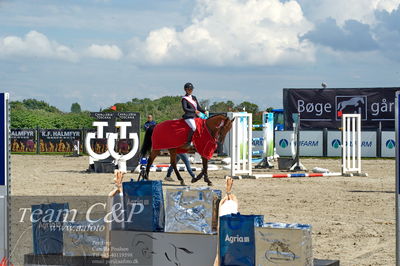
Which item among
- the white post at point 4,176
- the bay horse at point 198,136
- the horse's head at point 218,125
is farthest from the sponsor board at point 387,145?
the white post at point 4,176

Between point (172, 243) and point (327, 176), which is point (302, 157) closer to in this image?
point (327, 176)

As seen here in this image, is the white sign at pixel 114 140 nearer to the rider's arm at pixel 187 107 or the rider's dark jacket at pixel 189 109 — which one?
the rider's dark jacket at pixel 189 109

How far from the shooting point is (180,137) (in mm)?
15438

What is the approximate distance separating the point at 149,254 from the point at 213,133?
9585 millimetres

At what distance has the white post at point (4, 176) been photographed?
19.4 feet

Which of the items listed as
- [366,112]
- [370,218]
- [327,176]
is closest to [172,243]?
[370,218]

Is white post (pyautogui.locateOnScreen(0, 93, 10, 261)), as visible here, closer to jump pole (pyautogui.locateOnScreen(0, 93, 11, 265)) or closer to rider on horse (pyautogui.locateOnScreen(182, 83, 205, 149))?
jump pole (pyautogui.locateOnScreen(0, 93, 11, 265))

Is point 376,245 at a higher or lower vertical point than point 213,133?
lower

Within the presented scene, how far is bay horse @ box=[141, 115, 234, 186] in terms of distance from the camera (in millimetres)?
15195

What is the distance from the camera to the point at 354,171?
1903 cm

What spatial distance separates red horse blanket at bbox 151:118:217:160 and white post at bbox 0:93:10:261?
30.4ft

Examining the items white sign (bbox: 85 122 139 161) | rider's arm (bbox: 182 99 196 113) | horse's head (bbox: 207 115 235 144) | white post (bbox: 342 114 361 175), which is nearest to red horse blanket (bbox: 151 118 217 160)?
horse's head (bbox: 207 115 235 144)

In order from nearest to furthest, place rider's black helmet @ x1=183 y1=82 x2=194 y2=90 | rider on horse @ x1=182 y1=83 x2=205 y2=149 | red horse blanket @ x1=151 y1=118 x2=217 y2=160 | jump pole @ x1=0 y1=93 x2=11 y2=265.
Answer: jump pole @ x1=0 y1=93 x2=11 y2=265 < rider's black helmet @ x1=183 y1=82 x2=194 y2=90 < rider on horse @ x1=182 y1=83 x2=205 y2=149 < red horse blanket @ x1=151 y1=118 x2=217 y2=160

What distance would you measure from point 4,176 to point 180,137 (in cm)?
952
